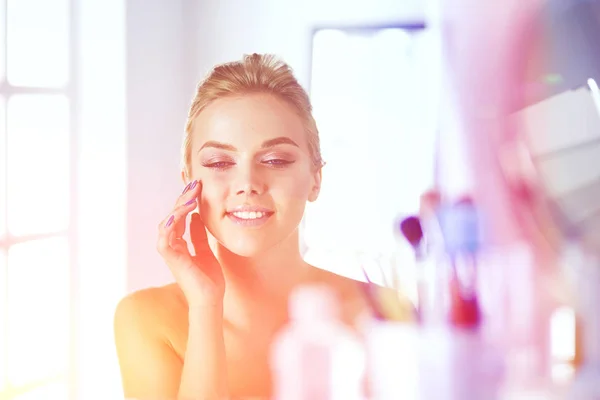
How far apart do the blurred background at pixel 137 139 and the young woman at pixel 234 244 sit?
29 mm

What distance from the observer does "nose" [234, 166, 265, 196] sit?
3.90 feet

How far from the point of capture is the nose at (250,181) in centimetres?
119

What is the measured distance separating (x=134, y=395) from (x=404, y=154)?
608 millimetres

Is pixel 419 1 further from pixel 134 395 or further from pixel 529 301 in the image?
pixel 134 395

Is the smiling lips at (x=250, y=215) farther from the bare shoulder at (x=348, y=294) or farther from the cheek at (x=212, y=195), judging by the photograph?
the bare shoulder at (x=348, y=294)

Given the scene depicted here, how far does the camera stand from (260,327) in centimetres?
123

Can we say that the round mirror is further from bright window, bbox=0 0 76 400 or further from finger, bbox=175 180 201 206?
bright window, bbox=0 0 76 400

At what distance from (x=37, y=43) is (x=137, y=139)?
274 mm

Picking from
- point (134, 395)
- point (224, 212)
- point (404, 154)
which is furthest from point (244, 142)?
point (134, 395)

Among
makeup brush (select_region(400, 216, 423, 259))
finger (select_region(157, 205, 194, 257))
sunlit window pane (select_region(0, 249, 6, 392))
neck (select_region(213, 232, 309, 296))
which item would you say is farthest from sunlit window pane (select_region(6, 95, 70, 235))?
makeup brush (select_region(400, 216, 423, 259))

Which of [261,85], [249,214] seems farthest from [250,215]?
[261,85]

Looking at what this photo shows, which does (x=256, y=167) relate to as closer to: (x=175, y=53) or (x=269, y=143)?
(x=269, y=143)

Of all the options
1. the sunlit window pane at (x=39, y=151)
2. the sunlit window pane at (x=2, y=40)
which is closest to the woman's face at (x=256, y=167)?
the sunlit window pane at (x=39, y=151)

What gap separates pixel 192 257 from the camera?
1.24 metres
